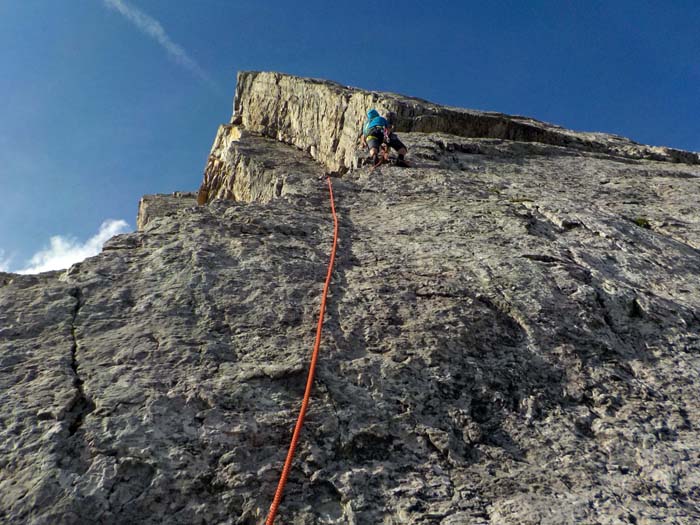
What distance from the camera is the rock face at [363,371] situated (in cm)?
351

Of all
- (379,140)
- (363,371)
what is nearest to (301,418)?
(363,371)

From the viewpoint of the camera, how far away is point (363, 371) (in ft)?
14.9

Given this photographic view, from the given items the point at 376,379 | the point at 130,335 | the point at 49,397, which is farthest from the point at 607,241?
the point at 49,397

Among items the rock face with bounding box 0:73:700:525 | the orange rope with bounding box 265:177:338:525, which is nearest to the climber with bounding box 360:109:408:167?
the rock face with bounding box 0:73:700:525

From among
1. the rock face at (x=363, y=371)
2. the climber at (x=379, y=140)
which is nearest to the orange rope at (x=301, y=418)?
the rock face at (x=363, y=371)

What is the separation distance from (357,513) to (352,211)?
5.16 meters

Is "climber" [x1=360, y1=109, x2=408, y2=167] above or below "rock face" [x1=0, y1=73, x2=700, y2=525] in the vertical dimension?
above

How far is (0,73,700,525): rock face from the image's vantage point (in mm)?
3512

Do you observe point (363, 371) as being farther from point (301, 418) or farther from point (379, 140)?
point (379, 140)

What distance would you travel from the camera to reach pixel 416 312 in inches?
211

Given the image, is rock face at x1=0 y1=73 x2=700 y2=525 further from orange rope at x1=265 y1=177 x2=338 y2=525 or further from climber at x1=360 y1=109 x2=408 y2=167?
climber at x1=360 y1=109 x2=408 y2=167

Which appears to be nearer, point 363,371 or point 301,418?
point 301,418

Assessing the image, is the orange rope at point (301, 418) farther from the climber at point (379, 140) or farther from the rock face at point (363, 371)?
the climber at point (379, 140)

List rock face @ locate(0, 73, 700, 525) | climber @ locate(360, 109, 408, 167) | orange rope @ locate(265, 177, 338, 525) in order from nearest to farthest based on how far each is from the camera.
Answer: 1. orange rope @ locate(265, 177, 338, 525)
2. rock face @ locate(0, 73, 700, 525)
3. climber @ locate(360, 109, 408, 167)
